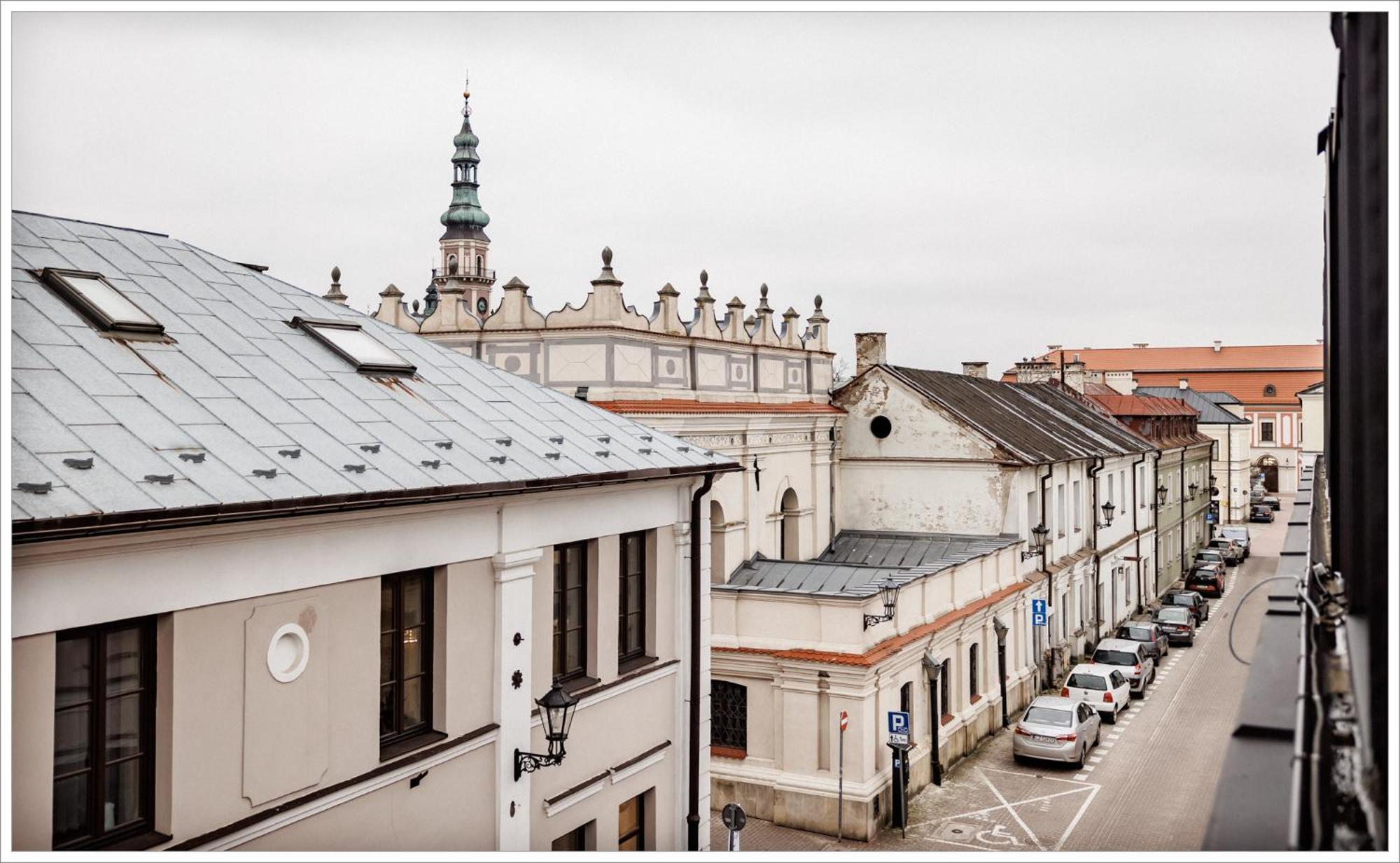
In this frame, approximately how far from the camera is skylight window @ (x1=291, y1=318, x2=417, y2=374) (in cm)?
1068

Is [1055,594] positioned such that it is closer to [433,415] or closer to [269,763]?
[433,415]

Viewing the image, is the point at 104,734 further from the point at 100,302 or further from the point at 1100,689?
the point at 1100,689

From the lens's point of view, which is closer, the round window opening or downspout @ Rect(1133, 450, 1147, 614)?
the round window opening

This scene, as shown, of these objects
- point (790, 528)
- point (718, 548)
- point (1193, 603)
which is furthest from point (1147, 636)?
point (718, 548)

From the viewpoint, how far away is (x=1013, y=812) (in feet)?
66.8

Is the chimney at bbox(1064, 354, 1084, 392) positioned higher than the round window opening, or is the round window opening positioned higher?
the chimney at bbox(1064, 354, 1084, 392)

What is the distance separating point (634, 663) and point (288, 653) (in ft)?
14.6

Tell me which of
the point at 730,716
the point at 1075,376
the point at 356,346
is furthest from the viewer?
the point at 1075,376

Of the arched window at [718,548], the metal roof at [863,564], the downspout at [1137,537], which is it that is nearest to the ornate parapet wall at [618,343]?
the arched window at [718,548]

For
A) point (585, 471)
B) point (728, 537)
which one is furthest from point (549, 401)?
point (728, 537)

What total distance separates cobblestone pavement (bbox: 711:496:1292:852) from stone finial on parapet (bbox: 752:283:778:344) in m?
10.6

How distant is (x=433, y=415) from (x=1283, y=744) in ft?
25.8

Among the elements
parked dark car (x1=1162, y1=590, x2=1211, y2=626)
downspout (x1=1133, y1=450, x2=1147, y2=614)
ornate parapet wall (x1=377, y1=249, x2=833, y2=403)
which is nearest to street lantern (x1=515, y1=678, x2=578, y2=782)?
ornate parapet wall (x1=377, y1=249, x2=833, y2=403)

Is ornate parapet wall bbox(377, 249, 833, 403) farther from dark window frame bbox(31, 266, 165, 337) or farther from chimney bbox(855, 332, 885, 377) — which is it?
dark window frame bbox(31, 266, 165, 337)
